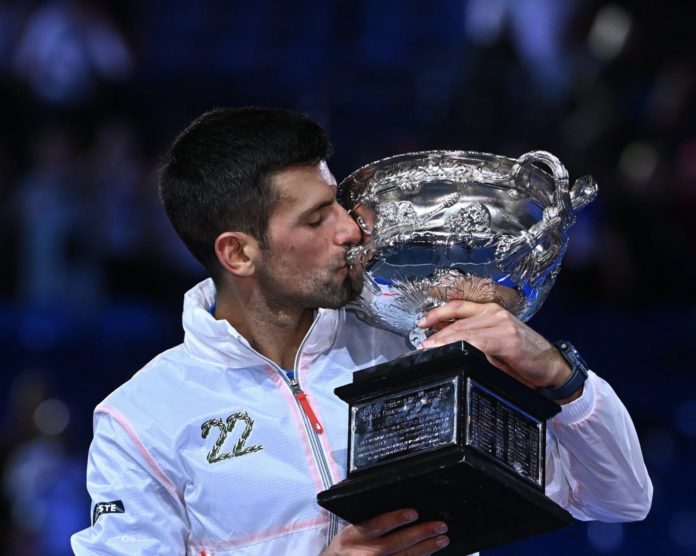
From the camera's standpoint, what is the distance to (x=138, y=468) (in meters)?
2.36

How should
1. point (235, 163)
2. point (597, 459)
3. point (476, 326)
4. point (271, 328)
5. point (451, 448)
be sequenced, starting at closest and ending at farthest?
point (451, 448)
point (476, 326)
point (597, 459)
point (235, 163)
point (271, 328)

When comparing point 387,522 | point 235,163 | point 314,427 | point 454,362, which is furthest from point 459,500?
point 235,163

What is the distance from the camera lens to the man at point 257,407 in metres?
2.31

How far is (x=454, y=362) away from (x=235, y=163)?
0.56 meters

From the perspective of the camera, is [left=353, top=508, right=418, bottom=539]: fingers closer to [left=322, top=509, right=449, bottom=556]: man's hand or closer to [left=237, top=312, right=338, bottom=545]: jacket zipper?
[left=322, top=509, right=449, bottom=556]: man's hand

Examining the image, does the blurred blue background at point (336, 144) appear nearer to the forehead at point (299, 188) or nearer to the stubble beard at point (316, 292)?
the stubble beard at point (316, 292)

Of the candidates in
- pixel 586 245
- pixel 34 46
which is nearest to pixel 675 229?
pixel 586 245

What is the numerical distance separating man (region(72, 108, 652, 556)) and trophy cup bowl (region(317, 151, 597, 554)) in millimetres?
58

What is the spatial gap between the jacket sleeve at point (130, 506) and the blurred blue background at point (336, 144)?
2511 mm

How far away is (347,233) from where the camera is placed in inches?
91.0

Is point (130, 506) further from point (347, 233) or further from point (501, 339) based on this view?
point (501, 339)

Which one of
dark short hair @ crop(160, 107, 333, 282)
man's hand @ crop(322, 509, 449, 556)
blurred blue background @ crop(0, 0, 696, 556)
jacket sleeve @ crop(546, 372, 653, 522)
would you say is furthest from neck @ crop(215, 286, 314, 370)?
blurred blue background @ crop(0, 0, 696, 556)

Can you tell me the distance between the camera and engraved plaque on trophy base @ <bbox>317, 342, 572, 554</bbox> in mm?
2070

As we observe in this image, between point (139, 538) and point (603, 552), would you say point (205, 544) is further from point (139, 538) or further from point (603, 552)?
point (603, 552)
